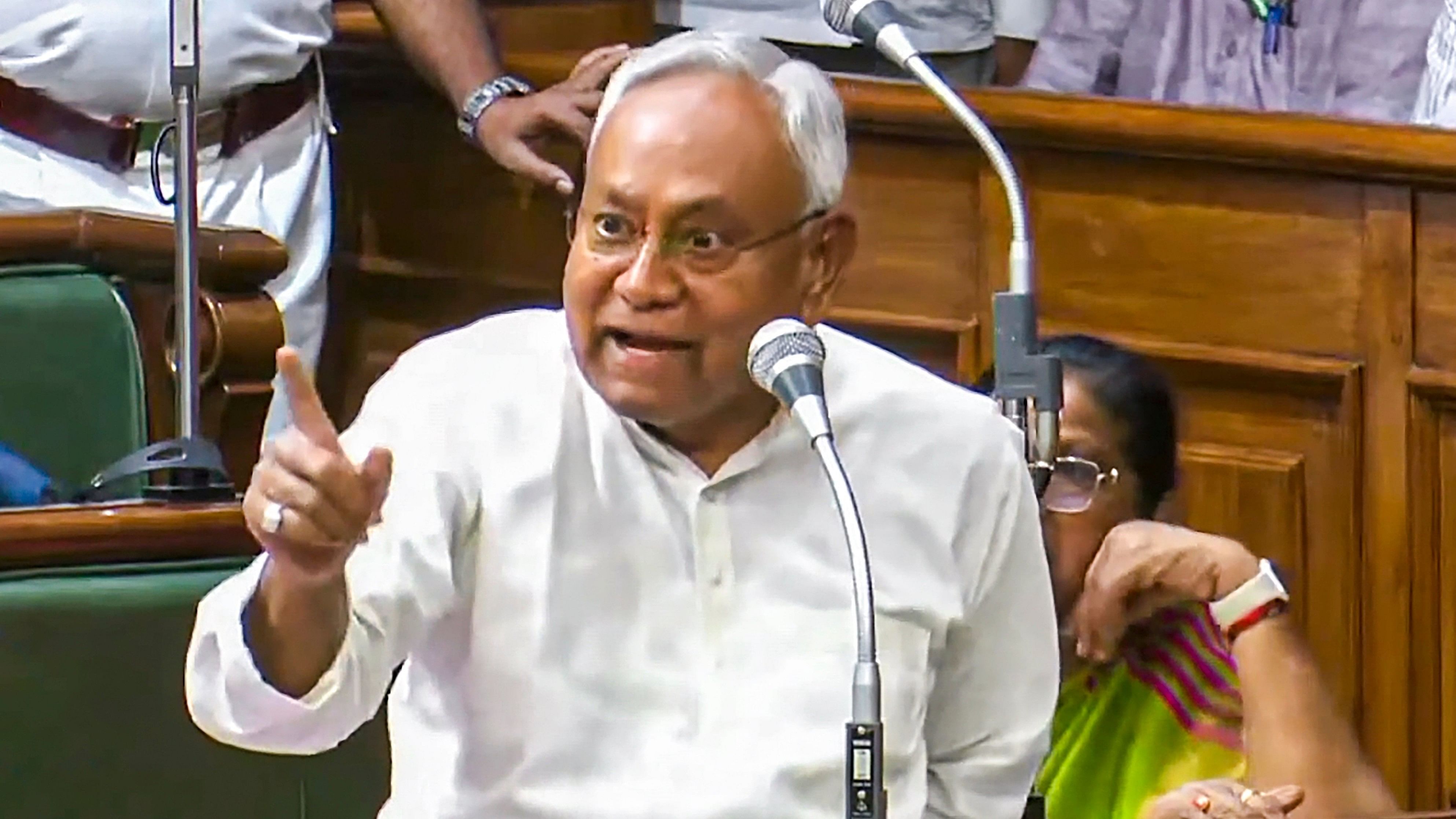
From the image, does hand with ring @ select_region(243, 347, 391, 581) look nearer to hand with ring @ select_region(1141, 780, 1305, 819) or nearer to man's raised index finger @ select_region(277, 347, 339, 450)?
man's raised index finger @ select_region(277, 347, 339, 450)

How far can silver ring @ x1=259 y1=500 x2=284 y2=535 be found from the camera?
5.98 ft

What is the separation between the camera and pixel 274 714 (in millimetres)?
1924

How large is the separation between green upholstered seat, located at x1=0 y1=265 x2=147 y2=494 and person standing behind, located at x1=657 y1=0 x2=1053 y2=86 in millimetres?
1445

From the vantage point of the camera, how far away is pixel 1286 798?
2363mm

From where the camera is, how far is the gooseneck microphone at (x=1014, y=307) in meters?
2.24

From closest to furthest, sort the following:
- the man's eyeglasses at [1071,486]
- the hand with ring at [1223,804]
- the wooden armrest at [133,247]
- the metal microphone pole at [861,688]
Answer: the metal microphone pole at [861,688], the hand with ring at [1223,804], the man's eyeglasses at [1071,486], the wooden armrest at [133,247]

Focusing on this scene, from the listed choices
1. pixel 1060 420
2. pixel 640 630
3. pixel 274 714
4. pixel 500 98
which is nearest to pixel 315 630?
pixel 274 714

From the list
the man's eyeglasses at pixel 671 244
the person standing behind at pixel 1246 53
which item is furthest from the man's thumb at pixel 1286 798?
the person standing behind at pixel 1246 53

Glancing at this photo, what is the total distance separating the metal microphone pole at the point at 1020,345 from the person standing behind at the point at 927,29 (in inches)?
77.1

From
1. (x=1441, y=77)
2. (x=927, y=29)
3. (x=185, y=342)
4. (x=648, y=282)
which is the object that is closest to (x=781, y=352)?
(x=648, y=282)

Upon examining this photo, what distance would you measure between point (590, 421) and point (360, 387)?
2099 millimetres

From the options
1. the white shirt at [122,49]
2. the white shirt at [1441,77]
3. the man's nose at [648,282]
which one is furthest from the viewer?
the white shirt at [1441,77]

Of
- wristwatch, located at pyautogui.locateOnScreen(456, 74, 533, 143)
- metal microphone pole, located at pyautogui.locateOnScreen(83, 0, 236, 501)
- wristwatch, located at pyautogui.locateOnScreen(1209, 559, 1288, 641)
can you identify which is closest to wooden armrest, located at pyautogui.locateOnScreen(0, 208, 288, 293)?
metal microphone pole, located at pyautogui.locateOnScreen(83, 0, 236, 501)

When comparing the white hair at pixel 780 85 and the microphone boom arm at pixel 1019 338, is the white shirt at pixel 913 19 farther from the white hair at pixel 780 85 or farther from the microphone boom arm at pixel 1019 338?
the white hair at pixel 780 85
